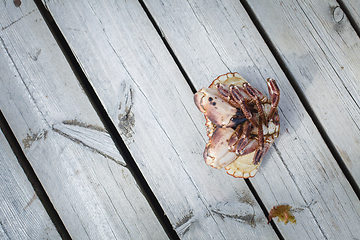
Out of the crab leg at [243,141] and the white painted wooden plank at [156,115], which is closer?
the crab leg at [243,141]

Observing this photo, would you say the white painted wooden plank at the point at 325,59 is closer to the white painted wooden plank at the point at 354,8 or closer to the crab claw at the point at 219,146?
the white painted wooden plank at the point at 354,8

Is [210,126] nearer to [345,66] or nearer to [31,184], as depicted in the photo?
[345,66]

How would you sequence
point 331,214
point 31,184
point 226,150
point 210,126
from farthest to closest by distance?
point 31,184, point 331,214, point 210,126, point 226,150

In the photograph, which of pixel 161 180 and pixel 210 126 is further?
pixel 161 180

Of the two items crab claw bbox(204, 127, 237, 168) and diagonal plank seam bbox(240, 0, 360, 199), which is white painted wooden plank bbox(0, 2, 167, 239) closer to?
crab claw bbox(204, 127, 237, 168)

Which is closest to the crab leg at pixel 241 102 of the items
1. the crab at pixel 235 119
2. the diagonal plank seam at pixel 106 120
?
the crab at pixel 235 119

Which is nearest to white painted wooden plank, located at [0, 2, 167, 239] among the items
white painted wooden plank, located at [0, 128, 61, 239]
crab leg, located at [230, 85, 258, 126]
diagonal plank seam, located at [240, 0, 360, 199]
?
white painted wooden plank, located at [0, 128, 61, 239]

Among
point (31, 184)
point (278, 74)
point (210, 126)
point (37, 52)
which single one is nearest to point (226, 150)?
point (210, 126)
